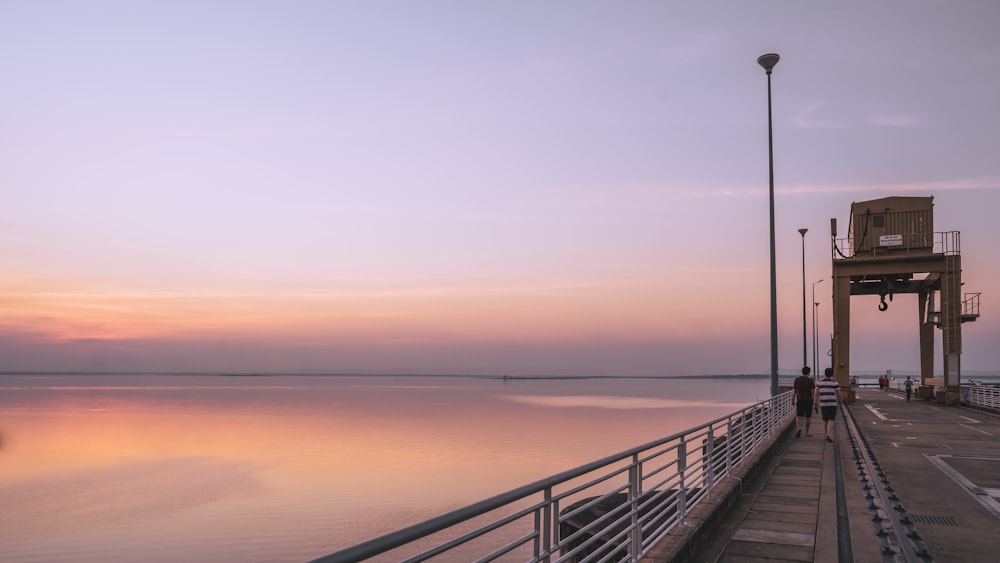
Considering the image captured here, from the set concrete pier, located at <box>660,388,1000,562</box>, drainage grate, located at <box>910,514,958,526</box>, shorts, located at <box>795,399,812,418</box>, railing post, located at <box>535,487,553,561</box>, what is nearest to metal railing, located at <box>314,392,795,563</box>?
railing post, located at <box>535,487,553,561</box>

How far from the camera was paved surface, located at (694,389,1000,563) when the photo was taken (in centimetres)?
775

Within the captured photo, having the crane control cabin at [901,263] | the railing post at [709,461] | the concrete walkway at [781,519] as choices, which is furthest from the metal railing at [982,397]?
the railing post at [709,461]

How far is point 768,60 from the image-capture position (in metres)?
21.1

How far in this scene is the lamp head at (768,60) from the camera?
68.7ft

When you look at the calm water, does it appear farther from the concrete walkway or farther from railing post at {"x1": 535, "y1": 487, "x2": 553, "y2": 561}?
railing post at {"x1": 535, "y1": 487, "x2": 553, "y2": 561}

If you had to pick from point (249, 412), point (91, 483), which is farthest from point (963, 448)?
point (249, 412)

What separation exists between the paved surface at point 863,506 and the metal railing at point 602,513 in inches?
24.5

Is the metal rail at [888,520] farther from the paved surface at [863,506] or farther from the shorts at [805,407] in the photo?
the shorts at [805,407]

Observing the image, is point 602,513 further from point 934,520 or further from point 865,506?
point 934,520

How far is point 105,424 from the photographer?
65688mm

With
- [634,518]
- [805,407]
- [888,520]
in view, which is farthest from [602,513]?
[805,407]

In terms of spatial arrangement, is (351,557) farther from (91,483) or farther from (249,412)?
(249,412)

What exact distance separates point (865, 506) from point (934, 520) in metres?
0.86

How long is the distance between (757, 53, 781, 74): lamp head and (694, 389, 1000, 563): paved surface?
10.8 m
